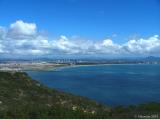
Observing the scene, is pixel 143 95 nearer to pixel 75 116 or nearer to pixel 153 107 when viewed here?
pixel 153 107

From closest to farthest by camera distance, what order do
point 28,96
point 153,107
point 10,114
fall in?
1. point 10,114
2. point 153,107
3. point 28,96

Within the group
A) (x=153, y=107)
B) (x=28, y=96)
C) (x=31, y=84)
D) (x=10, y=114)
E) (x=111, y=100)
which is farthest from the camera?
(x=111, y=100)

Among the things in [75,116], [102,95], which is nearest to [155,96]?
[102,95]

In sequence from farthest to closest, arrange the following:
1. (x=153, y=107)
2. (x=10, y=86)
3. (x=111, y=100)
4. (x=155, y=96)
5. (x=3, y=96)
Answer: (x=155, y=96) < (x=111, y=100) < (x=10, y=86) < (x=3, y=96) < (x=153, y=107)

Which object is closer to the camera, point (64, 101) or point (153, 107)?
point (153, 107)

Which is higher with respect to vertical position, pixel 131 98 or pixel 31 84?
pixel 31 84

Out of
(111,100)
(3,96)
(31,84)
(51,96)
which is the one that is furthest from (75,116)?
(111,100)

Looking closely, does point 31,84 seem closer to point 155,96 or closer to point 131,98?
point 131,98
